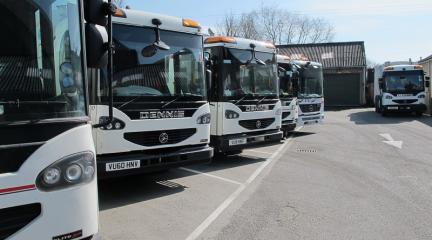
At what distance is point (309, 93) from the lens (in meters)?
17.2

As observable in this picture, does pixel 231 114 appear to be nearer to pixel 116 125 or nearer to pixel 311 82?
pixel 116 125

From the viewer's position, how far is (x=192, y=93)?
25.8 feet

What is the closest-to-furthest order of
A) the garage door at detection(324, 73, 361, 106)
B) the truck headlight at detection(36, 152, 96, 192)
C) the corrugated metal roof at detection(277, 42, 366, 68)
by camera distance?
the truck headlight at detection(36, 152, 96, 192), the garage door at detection(324, 73, 361, 106), the corrugated metal roof at detection(277, 42, 366, 68)

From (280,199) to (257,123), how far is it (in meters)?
3.70

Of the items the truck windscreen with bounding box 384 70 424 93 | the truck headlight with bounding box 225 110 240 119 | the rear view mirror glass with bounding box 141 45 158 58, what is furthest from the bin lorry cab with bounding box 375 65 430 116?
the rear view mirror glass with bounding box 141 45 158 58

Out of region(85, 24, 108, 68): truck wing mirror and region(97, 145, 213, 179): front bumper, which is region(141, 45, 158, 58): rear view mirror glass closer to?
region(97, 145, 213, 179): front bumper

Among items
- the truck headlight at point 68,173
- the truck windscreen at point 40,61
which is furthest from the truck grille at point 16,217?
the truck windscreen at point 40,61

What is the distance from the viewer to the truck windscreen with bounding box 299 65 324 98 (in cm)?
1703

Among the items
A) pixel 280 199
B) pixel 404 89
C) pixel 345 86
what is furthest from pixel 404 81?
pixel 280 199

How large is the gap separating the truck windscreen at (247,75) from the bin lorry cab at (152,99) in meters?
2.14

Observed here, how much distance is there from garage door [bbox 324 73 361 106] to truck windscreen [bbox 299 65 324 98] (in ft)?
73.9

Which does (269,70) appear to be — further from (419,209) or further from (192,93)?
(419,209)

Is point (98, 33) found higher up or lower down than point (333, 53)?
lower down

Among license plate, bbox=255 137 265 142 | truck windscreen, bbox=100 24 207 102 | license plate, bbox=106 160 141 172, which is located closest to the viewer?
license plate, bbox=106 160 141 172
